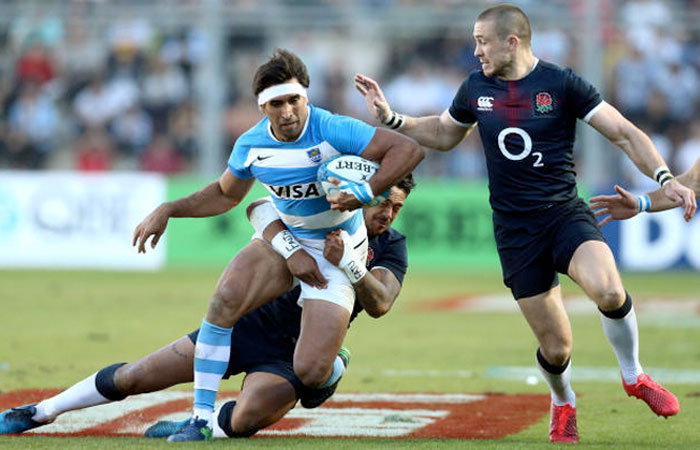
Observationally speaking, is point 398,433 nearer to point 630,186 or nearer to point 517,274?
point 517,274

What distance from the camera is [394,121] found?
7.51 m

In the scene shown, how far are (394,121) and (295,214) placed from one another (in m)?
0.97

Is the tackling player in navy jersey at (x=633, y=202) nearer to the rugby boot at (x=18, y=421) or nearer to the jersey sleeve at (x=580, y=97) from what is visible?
the jersey sleeve at (x=580, y=97)

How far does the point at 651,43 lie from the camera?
19.2m

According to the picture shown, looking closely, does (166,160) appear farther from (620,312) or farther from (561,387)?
(620,312)

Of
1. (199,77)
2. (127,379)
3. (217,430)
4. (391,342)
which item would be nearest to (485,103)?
(217,430)

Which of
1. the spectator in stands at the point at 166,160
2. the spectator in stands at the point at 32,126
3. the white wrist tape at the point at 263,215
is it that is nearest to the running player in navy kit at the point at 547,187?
the white wrist tape at the point at 263,215

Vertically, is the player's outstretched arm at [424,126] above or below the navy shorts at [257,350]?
above

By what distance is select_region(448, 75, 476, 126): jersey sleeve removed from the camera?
7.24 m

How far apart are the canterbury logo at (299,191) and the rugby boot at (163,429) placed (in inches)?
54.2

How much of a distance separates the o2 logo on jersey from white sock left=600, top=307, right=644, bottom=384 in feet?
3.17

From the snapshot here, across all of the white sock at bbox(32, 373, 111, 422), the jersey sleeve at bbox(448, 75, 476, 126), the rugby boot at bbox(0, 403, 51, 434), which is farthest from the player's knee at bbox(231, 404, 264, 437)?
the jersey sleeve at bbox(448, 75, 476, 126)

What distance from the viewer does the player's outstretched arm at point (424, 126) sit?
742 centimetres

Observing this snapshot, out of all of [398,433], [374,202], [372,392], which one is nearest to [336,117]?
[374,202]
